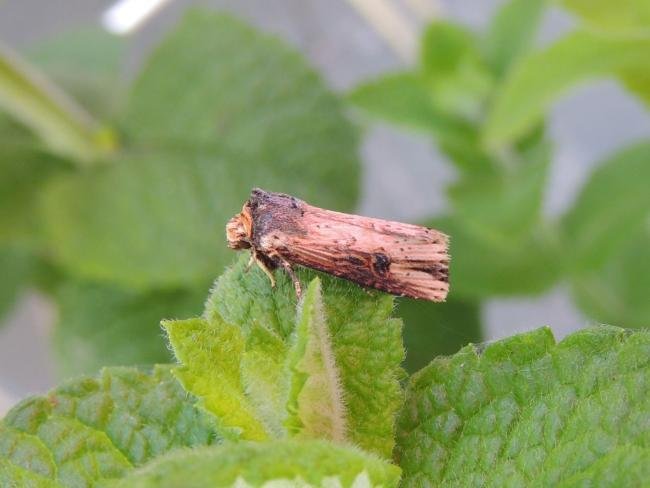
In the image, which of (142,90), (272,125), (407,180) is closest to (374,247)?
(272,125)

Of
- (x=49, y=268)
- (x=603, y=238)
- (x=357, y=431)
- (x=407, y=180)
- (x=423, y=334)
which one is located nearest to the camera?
(x=357, y=431)

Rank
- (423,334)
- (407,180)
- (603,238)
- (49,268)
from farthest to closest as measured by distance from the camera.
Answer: (407,180)
(49,268)
(603,238)
(423,334)

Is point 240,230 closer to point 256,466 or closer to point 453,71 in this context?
point 256,466

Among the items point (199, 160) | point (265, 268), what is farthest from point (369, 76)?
point (265, 268)

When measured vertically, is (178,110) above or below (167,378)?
→ above

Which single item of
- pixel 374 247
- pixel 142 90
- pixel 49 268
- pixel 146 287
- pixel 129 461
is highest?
pixel 142 90

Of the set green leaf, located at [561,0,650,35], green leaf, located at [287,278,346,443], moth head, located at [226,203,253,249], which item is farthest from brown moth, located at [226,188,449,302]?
green leaf, located at [561,0,650,35]

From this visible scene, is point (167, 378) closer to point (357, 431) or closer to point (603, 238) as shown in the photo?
point (357, 431)
